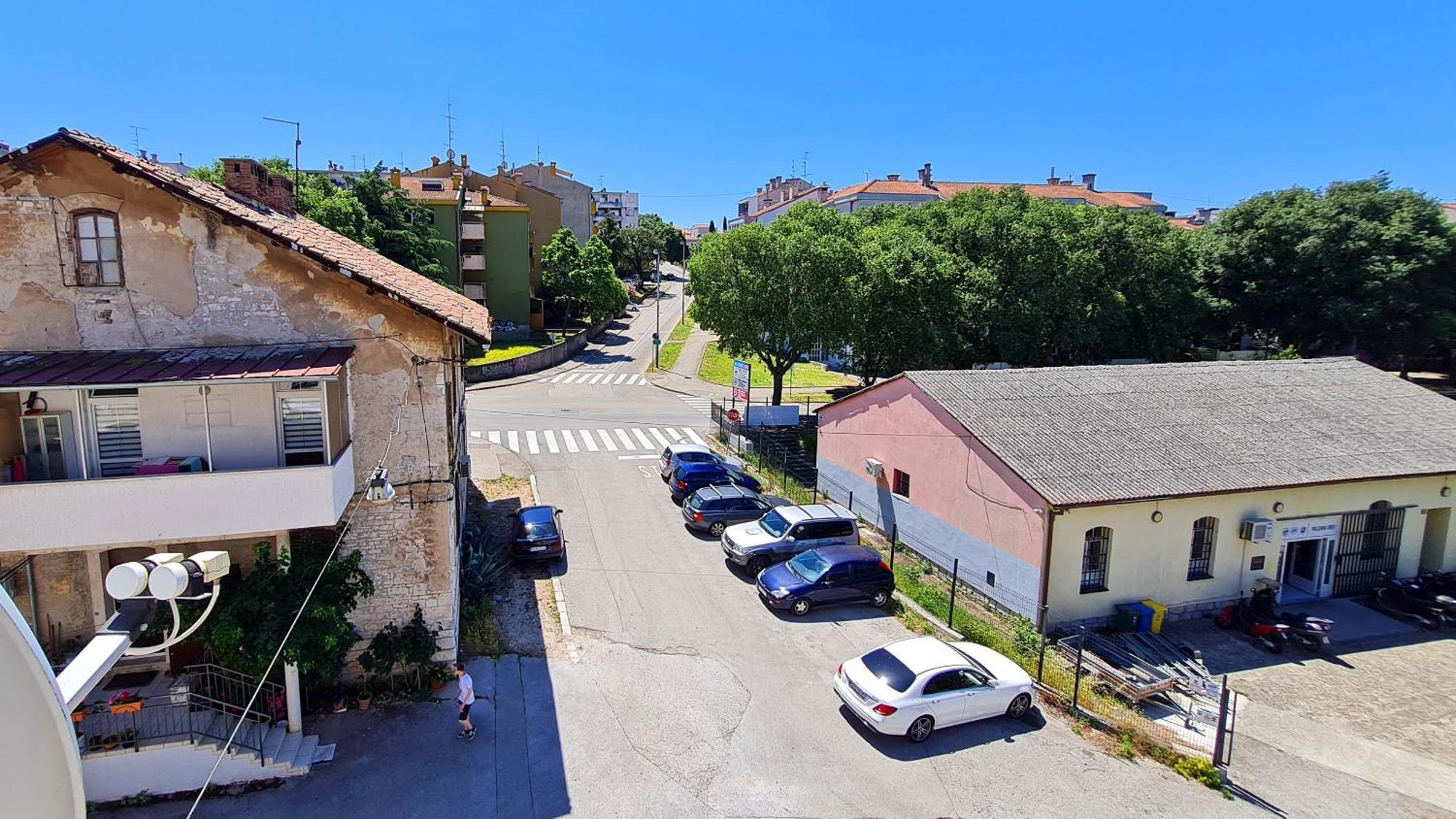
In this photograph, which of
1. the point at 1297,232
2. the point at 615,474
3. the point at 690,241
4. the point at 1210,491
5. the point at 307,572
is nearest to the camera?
the point at 307,572

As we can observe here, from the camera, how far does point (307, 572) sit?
40.0ft

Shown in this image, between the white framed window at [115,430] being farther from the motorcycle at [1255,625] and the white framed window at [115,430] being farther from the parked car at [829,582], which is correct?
the motorcycle at [1255,625]

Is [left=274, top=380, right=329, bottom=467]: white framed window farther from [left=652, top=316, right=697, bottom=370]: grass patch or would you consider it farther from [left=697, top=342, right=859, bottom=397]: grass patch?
[left=652, top=316, right=697, bottom=370]: grass patch

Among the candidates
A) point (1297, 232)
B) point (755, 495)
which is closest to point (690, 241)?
point (1297, 232)

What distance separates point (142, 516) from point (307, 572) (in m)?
2.40

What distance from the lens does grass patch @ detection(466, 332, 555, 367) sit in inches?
1939

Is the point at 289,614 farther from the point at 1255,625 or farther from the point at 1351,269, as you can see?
the point at 1351,269

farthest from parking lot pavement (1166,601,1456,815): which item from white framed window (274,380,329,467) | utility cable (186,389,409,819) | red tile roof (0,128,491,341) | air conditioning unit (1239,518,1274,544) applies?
white framed window (274,380,329,467)

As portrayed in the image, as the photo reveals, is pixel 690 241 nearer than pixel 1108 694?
No

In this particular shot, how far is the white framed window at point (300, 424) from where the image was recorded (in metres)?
12.3

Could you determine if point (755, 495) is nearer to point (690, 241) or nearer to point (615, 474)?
point (615, 474)

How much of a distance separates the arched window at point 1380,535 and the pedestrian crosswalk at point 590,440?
71.1ft

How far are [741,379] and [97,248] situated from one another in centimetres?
2203

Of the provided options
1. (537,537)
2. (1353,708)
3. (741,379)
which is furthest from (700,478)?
(1353,708)
